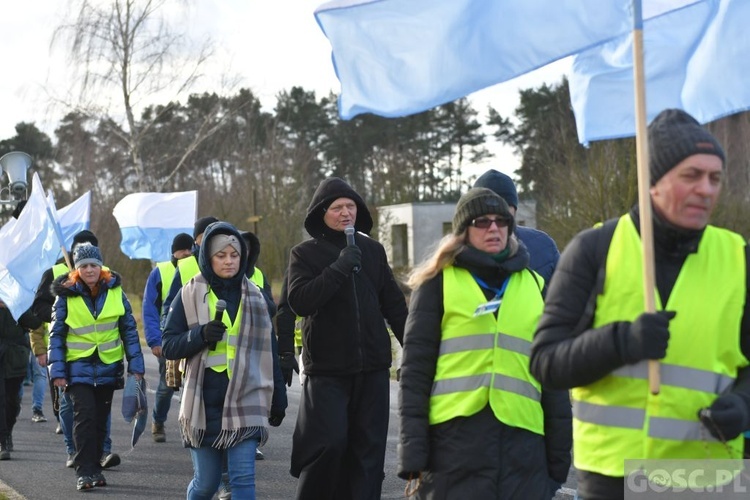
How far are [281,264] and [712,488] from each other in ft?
114

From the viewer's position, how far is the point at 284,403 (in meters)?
7.01

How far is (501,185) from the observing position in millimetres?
6551

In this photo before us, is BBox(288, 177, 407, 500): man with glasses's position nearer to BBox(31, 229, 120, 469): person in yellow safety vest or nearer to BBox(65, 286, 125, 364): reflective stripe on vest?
BBox(65, 286, 125, 364): reflective stripe on vest

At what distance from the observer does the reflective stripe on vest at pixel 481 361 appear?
4.68m

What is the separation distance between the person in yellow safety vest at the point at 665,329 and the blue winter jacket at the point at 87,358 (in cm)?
591

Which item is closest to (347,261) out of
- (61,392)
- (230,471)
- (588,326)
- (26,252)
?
(230,471)

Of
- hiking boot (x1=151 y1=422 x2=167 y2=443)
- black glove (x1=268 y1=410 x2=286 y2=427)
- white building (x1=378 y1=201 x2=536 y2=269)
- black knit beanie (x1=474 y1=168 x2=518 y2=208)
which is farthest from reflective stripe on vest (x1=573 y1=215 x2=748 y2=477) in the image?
white building (x1=378 y1=201 x2=536 y2=269)

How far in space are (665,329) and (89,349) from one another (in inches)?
255

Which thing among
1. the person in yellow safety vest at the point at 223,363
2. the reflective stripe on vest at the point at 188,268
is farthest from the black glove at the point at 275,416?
the reflective stripe on vest at the point at 188,268

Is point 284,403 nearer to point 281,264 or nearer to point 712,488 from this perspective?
point 712,488

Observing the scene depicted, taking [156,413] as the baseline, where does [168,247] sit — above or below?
above

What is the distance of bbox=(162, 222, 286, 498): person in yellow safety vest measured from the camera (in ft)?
21.6

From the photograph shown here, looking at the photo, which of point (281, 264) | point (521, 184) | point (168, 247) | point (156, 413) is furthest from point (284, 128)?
point (156, 413)

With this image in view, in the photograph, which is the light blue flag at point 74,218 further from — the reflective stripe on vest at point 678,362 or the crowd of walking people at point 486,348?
the reflective stripe on vest at point 678,362
